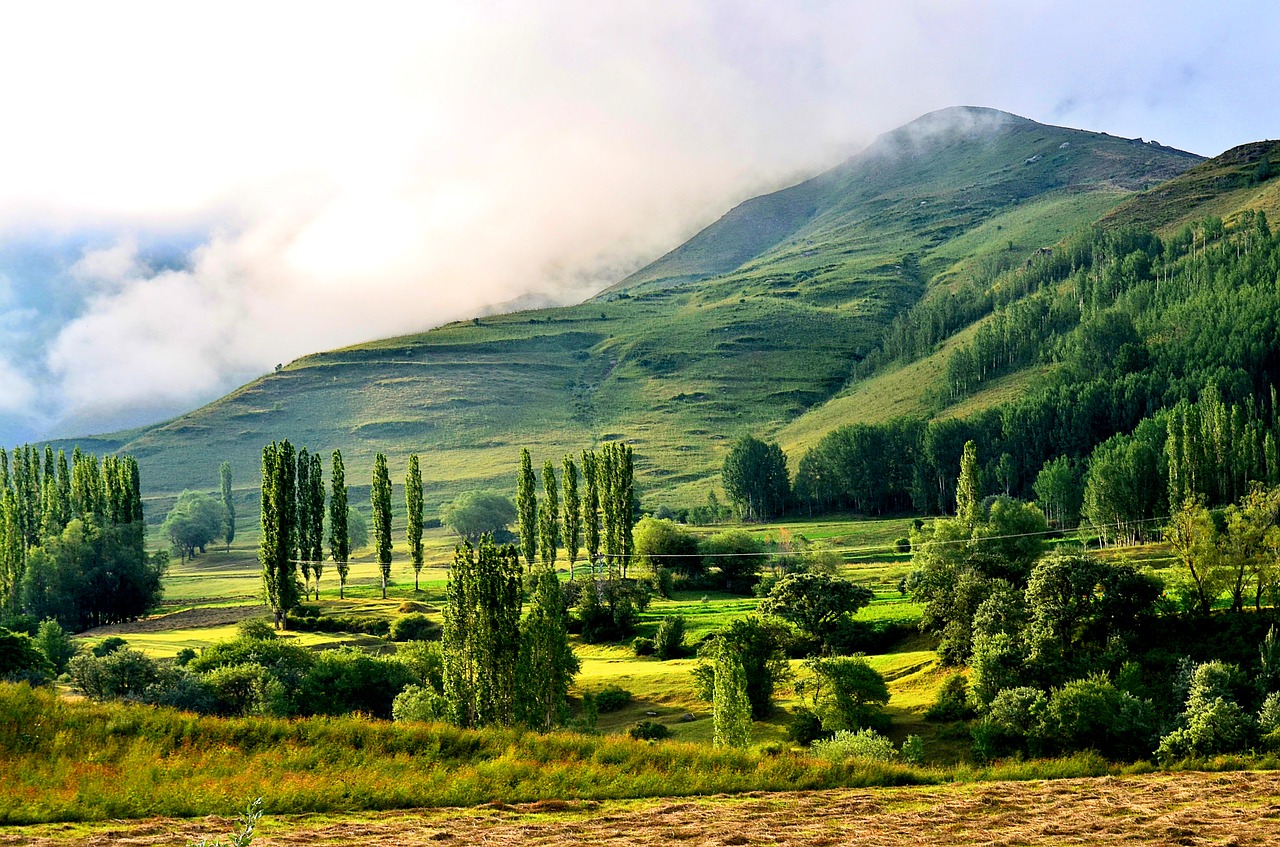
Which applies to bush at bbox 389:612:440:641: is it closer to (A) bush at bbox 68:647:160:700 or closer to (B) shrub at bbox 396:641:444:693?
(B) shrub at bbox 396:641:444:693

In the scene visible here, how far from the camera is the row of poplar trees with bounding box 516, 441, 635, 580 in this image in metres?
109

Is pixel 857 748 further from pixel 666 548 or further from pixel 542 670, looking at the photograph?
pixel 666 548

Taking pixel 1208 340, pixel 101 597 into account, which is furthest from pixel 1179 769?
pixel 1208 340

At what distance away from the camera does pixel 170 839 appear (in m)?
19.7

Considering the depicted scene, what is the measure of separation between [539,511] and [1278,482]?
8469 centimetres

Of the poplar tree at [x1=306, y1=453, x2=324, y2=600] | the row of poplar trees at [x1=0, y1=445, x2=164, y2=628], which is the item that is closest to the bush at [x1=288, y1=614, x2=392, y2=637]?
the poplar tree at [x1=306, y1=453, x2=324, y2=600]

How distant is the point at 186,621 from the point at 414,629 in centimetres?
2300

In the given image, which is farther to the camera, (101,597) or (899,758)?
(101,597)

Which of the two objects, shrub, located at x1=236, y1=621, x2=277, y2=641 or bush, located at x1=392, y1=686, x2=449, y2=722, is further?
shrub, located at x1=236, y1=621, x2=277, y2=641

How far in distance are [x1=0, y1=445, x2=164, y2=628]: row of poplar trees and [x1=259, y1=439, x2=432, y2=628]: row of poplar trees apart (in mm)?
15397

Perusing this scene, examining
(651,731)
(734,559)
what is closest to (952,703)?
(651,731)

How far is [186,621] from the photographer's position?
8925 centimetres

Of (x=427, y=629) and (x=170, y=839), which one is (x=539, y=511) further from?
(x=170, y=839)

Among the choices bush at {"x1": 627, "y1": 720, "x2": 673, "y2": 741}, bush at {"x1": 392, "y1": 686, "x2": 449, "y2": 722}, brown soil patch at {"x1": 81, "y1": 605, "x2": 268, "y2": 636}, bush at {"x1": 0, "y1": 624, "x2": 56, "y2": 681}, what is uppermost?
bush at {"x1": 0, "y1": 624, "x2": 56, "y2": 681}
